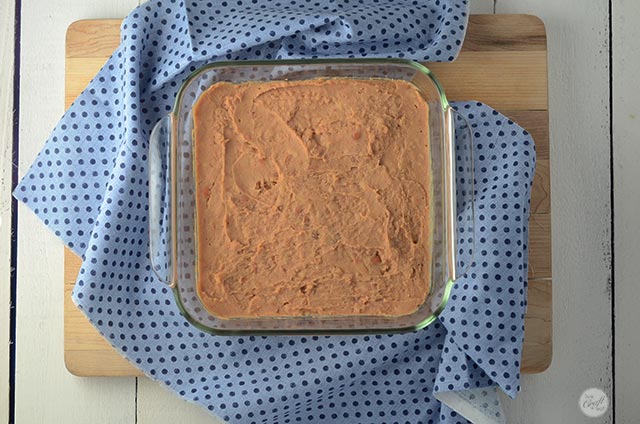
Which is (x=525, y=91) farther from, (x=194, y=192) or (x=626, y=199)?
(x=194, y=192)

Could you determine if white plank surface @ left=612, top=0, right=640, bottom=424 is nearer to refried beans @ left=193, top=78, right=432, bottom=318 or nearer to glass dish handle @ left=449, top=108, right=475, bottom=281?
glass dish handle @ left=449, top=108, right=475, bottom=281

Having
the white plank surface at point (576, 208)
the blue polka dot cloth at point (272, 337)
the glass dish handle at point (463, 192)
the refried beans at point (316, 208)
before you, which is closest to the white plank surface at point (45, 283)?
the blue polka dot cloth at point (272, 337)

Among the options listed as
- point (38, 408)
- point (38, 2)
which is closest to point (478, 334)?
point (38, 408)

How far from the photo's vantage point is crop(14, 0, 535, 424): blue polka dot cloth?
3.81 ft

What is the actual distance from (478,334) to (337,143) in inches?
14.2

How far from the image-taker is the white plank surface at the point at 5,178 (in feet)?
4.29

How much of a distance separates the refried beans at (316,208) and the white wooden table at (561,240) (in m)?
0.33

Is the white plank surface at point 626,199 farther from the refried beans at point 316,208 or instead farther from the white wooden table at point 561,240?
the refried beans at point 316,208

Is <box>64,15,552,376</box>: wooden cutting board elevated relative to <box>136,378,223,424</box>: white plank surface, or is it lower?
elevated

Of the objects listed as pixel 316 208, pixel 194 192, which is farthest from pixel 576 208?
pixel 194 192

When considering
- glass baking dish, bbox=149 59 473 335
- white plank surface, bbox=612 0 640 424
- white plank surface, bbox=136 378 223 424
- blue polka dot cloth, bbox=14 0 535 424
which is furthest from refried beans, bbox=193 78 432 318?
white plank surface, bbox=612 0 640 424

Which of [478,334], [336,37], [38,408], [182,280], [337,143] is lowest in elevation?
[38,408]

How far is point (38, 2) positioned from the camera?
1.32 meters

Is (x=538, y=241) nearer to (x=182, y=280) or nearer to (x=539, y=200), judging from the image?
(x=539, y=200)
